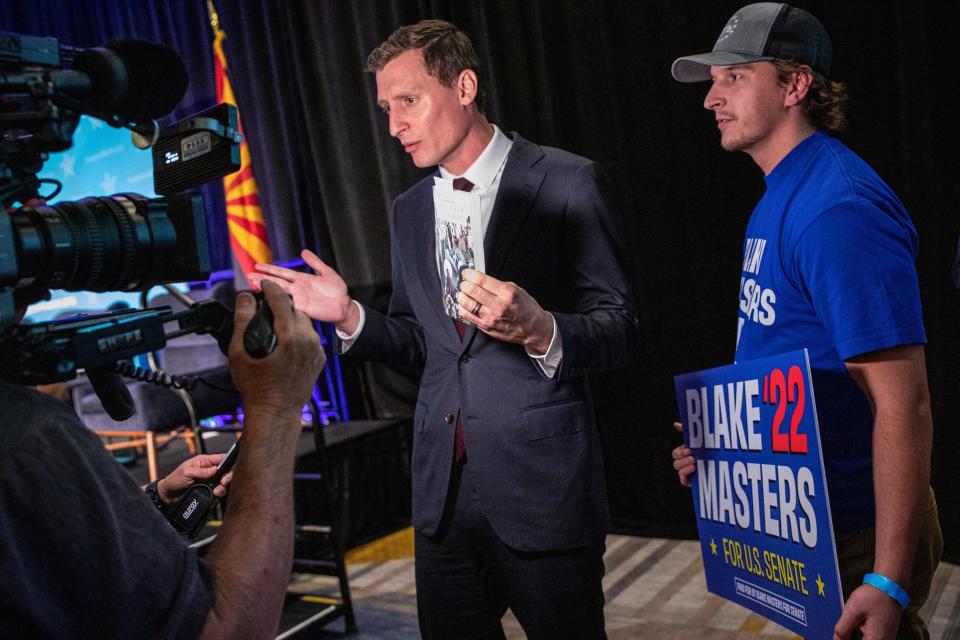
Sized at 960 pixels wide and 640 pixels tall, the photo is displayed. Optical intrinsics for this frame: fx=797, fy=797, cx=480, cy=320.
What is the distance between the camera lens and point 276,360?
86 cm

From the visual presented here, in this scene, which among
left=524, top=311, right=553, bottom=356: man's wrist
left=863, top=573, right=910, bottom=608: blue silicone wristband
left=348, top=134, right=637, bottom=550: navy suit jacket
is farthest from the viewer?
left=348, top=134, right=637, bottom=550: navy suit jacket

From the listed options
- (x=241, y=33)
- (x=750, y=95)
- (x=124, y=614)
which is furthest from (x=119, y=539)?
(x=241, y=33)

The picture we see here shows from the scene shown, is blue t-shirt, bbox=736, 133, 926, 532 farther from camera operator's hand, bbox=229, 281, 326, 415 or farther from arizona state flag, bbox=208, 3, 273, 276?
arizona state flag, bbox=208, 3, 273, 276

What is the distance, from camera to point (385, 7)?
4047mm

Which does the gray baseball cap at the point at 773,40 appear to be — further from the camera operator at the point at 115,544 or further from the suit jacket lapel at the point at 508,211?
the camera operator at the point at 115,544

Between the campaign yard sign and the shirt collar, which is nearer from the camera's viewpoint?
the campaign yard sign

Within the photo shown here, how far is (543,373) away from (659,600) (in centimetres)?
179

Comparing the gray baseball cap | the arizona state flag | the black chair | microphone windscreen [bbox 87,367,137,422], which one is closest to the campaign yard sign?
the gray baseball cap

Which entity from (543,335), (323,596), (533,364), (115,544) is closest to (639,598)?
(323,596)

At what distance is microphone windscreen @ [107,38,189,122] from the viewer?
86cm

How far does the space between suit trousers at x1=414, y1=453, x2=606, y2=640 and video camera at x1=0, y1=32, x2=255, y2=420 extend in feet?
2.46

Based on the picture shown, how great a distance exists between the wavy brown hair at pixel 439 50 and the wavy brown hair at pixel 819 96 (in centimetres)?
62

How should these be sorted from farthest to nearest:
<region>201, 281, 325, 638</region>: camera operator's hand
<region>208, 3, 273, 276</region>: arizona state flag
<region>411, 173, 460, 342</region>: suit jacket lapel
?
<region>208, 3, 273, 276</region>: arizona state flag, <region>411, 173, 460, 342</region>: suit jacket lapel, <region>201, 281, 325, 638</region>: camera operator's hand

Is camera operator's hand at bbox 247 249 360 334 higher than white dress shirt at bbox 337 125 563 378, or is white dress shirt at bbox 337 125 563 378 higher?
white dress shirt at bbox 337 125 563 378
